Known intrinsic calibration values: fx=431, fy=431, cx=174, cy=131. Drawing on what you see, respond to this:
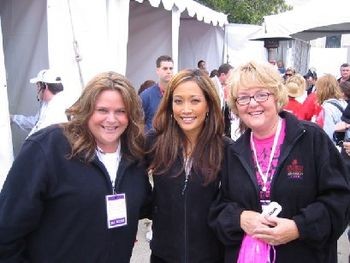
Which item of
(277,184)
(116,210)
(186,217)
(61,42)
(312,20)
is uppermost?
(312,20)

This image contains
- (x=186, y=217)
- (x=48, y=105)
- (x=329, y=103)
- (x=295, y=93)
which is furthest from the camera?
(x=295, y=93)

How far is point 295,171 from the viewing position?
6.28ft

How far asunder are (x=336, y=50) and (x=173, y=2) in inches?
508

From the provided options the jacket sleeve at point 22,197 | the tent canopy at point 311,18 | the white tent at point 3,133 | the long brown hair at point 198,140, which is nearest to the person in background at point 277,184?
the long brown hair at point 198,140

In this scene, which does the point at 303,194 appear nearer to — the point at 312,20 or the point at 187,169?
the point at 187,169

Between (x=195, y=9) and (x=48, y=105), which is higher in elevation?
(x=195, y=9)

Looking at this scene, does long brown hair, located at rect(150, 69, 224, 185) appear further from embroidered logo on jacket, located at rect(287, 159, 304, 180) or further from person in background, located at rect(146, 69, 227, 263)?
embroidered logo on jacket, located at rect(287, 159, 304, 180)

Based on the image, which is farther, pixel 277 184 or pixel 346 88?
pixel 346 88

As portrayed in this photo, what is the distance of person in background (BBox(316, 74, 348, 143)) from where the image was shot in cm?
477

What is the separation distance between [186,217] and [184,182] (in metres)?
0.17

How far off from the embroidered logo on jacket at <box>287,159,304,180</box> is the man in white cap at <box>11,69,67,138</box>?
9.29 ft

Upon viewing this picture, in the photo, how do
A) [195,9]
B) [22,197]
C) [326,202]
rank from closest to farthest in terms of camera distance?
[22,197] → [326,202] → [195,9]

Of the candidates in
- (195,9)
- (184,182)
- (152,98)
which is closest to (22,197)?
(184,182)

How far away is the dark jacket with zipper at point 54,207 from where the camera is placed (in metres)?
1.78
